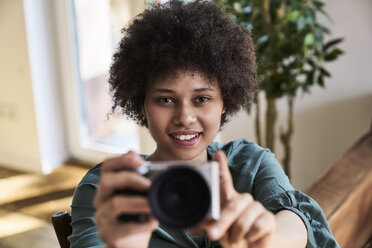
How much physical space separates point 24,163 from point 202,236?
2.94m

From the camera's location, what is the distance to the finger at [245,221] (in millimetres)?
742

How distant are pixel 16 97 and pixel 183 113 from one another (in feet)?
9.47

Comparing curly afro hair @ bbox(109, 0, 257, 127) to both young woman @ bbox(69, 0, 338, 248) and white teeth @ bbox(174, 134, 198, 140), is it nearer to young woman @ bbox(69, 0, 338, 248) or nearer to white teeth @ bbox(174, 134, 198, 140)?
young woman @ bbox(69, 0, 338, 248)

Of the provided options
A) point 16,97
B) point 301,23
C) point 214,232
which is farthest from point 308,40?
point 16,97

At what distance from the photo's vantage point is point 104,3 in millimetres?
3422

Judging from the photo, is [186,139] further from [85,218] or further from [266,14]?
[266,14]

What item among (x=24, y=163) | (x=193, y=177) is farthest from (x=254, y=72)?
(x=24, y=163)

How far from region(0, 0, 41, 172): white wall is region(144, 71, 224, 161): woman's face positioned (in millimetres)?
2630

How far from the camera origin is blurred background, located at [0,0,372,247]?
8.90ft

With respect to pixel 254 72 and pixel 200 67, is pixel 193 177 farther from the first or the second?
pixel 254 72

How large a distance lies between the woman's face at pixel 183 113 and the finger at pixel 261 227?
1.10ft

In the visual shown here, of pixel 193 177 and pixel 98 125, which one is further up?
pixel 193 177

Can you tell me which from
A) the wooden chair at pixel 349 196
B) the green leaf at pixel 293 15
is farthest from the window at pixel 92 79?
the wooden chair at pixel 349 196

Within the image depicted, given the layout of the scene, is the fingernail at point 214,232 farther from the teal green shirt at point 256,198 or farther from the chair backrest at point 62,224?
the chair backrest at point 62,224
